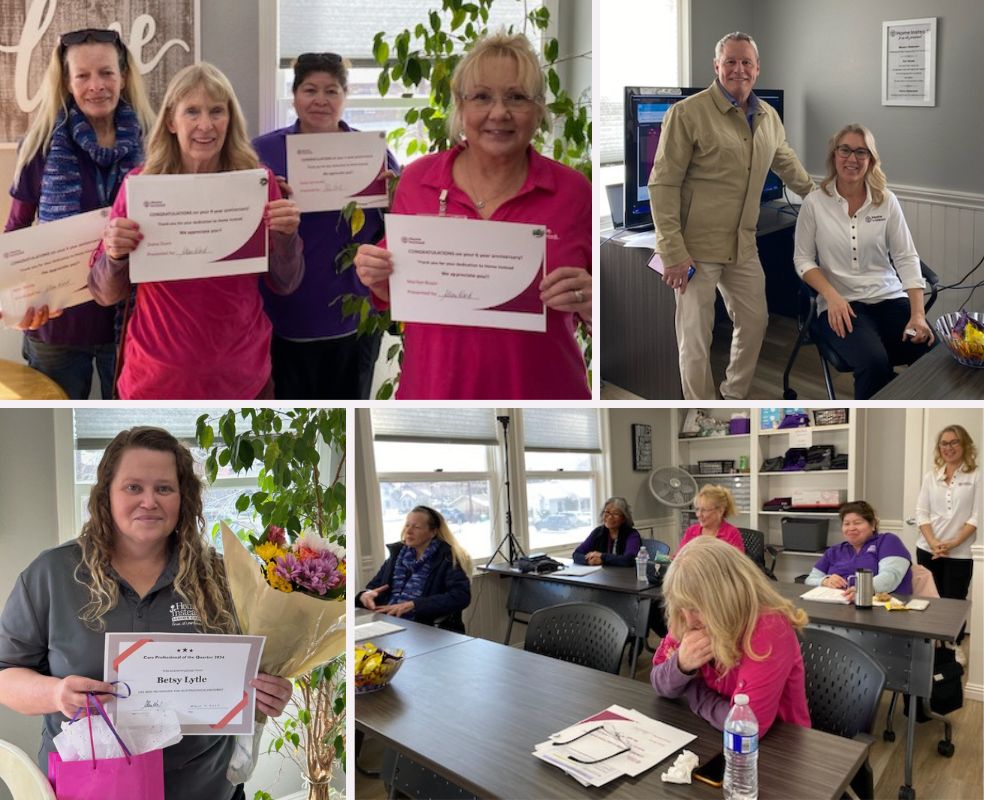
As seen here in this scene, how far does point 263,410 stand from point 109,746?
2.77ft

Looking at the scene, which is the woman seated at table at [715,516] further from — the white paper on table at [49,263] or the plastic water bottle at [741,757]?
the white paper on table at [49,263]

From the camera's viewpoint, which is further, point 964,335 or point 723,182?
point 723,182

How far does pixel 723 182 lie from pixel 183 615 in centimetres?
169

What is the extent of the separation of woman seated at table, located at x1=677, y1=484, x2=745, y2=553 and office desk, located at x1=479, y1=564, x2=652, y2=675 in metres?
0.19

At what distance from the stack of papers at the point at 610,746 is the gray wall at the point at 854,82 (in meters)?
1.43

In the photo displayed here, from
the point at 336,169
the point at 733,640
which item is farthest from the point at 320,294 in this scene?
the point at 733,640

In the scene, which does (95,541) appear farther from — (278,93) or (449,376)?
(278,93)

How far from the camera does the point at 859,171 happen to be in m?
2.44

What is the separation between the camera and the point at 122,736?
217cm

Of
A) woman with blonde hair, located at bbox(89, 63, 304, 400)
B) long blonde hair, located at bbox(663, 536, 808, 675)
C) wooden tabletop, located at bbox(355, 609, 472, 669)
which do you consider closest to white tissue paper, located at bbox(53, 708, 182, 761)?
wooden tabletop, located at bbox(355, 609, 472, 669)

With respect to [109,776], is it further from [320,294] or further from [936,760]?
[936,760]

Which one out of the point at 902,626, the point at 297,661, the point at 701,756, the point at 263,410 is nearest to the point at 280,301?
the point at 263,410

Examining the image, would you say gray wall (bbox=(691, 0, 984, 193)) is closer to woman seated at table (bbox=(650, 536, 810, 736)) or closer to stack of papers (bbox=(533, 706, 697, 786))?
woman seated at table (bbox=(650, 536, 810, 736))

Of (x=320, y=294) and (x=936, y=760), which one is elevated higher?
(x=320, y=294)
